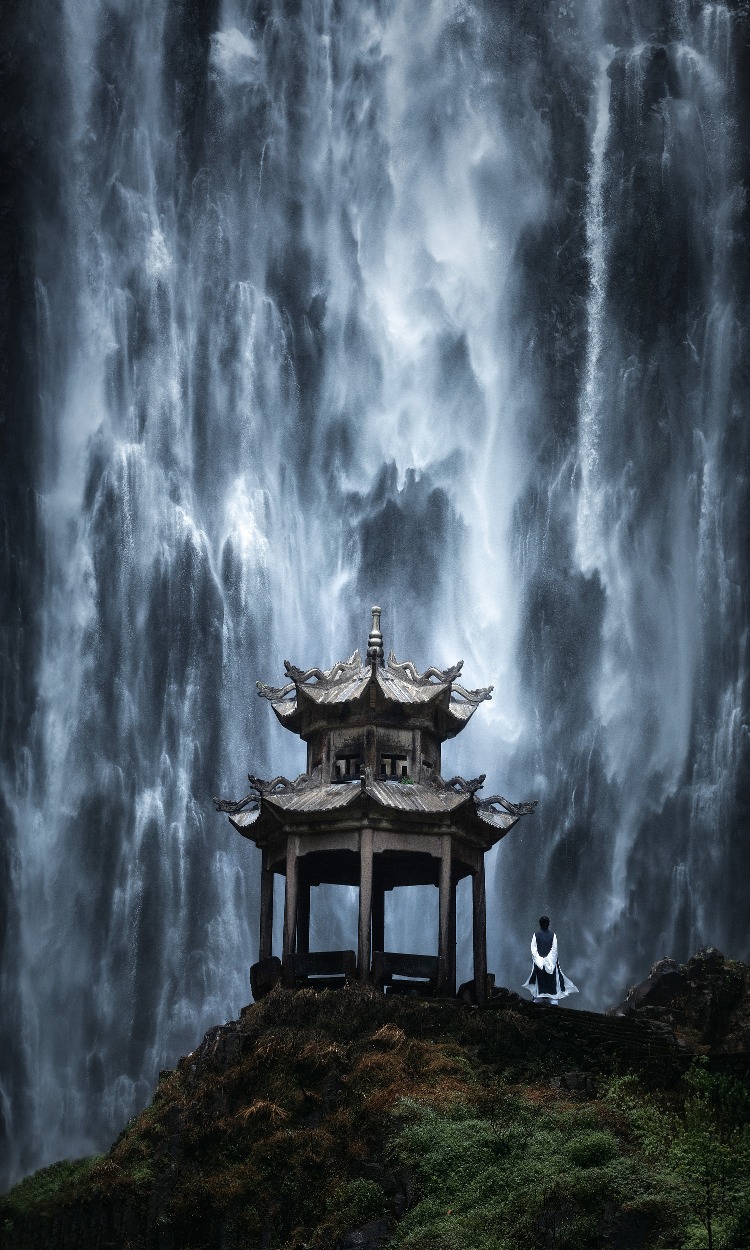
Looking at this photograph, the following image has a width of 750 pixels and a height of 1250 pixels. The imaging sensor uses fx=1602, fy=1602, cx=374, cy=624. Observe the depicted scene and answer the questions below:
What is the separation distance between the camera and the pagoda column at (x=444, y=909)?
3222 centimetres

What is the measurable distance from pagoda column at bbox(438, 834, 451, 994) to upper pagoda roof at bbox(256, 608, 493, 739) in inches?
Answer: 130

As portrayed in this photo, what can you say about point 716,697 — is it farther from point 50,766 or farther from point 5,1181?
point 5,1181

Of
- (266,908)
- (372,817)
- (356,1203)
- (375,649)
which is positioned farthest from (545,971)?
(356,1203)

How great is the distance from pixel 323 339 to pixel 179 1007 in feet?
91.9

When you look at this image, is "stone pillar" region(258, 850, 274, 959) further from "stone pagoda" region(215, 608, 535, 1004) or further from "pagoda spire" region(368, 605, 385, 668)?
"pagoda spire" region(368, 605, 385, 668)

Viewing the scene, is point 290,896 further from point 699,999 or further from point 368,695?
point 699,999

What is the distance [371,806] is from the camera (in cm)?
3209

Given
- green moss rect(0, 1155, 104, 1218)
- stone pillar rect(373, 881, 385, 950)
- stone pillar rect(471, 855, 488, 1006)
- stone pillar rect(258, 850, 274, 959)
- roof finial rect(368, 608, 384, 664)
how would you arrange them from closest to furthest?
green moss rect(0, 1155, 104, 1218) < stone pillar rect(471, 855, 488, 1006) < stone pillar rect(258, 850, 274, 959) < roof finial rect(368, 608, 384, 664) < stone pillar rect(373, 881, 385, 950)

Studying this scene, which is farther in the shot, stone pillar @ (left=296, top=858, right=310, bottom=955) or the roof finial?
the roof finial

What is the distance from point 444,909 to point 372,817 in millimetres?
2436

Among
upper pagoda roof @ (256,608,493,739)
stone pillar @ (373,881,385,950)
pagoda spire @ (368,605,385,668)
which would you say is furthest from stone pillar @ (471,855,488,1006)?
pagoda spire @ (368,605,385,668)

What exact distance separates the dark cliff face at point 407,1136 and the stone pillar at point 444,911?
122 cm

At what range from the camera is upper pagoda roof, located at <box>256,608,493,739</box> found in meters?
34.4

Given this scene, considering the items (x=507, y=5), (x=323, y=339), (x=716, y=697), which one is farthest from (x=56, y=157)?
(x=716, y=697)
